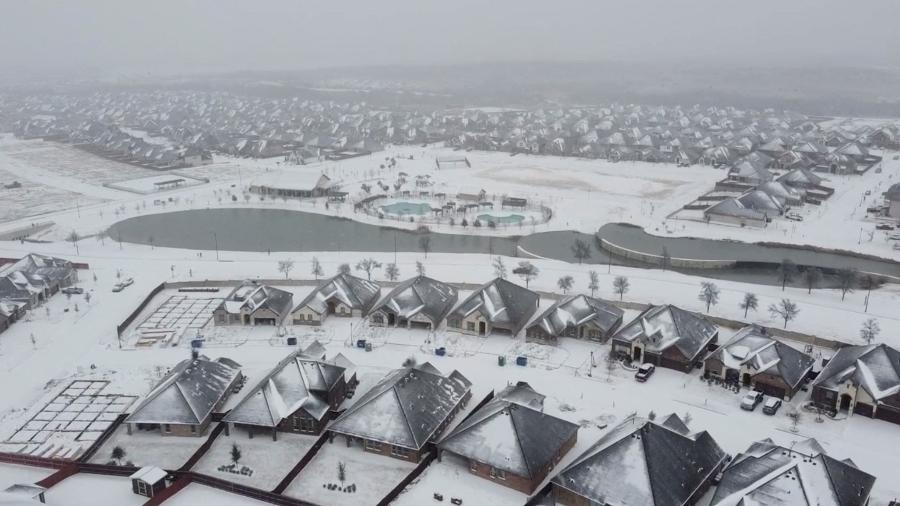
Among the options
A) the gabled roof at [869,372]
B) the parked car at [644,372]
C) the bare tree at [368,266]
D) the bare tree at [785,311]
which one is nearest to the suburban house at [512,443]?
the parked car at [644,372]

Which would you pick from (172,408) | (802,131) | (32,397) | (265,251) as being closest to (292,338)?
(172,408)

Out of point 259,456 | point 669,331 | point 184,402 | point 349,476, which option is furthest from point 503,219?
point 349,476

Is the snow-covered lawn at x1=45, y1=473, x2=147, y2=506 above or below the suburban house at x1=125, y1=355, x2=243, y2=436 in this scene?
below

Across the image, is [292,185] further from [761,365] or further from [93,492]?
[761,365]

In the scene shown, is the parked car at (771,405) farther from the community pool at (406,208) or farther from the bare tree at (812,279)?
the community pool at (406,208)

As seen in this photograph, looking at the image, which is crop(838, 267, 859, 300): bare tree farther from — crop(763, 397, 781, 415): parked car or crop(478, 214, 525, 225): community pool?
crop(478, 214, 525, 225): community pool

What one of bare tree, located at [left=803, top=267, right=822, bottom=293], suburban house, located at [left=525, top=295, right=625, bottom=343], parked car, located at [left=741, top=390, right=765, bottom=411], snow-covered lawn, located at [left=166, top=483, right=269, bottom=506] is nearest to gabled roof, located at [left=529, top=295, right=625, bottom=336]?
suburban house, located at [left=525, top=295, right=625, bottom=343]
